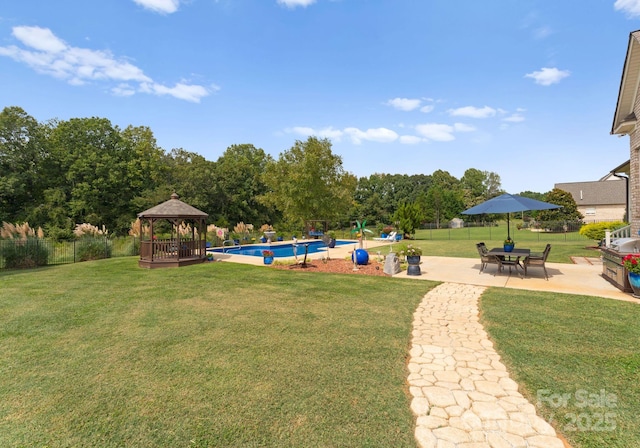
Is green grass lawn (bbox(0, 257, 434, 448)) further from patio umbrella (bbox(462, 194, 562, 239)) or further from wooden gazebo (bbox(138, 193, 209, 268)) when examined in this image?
wooden gazebo (bbox(138, 193, 209, 268))

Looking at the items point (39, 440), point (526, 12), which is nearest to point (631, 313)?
point (39, 440)

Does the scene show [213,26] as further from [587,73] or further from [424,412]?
[587,73]

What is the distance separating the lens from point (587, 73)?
44.4 ft

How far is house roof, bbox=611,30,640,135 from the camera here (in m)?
8.34

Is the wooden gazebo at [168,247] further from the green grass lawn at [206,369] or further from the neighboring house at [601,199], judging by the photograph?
the neighboring house at [601,199]

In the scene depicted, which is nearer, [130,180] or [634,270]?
[634,270]

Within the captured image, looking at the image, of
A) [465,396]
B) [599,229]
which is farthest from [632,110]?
[465,396]

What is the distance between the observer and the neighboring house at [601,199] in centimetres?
3678

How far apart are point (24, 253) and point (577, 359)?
1733 centimetres

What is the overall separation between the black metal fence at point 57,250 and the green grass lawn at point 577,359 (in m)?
16.4

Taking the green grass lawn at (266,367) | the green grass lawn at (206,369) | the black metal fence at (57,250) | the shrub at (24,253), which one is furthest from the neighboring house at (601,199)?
the shrub at (24,253)

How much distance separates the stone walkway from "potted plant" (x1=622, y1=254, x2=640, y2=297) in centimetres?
424

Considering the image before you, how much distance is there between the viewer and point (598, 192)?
126ft

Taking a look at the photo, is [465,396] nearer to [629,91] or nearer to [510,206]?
[510,206]
